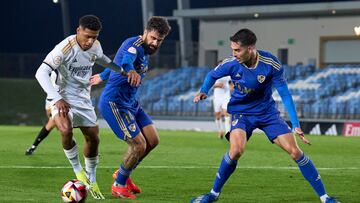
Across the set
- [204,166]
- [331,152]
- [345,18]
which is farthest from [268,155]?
[345,18]

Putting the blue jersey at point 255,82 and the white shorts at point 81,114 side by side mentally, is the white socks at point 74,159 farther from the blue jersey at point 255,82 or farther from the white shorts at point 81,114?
the blue jersey at point 255,82

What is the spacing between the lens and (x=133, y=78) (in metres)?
9.09

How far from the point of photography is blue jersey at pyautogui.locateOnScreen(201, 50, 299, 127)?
8906mm

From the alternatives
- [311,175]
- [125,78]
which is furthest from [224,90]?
[311,175]

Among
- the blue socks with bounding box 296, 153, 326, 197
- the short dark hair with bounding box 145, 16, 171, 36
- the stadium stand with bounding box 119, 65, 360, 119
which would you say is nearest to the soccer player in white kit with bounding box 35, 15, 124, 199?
the short dark hair with bounding box 145, 16, 171, 36

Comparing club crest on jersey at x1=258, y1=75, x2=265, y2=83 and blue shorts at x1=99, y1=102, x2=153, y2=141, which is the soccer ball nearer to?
blue shorts at x1=99, y1=102, x2=153, y2=141

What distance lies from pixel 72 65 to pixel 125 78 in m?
0.69

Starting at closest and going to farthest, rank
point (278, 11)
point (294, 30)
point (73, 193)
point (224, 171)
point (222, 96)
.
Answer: point (73, 193) < point (224, 171) < point (222, 96) < point (278, 11) < point (294, 30)

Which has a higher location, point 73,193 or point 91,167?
point 73,193

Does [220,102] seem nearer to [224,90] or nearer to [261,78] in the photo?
[224,90]

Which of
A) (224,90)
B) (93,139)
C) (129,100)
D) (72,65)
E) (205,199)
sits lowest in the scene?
(224,90)

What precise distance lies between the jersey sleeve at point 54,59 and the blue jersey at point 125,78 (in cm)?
74

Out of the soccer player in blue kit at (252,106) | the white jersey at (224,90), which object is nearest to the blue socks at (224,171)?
the soccer player in blue kit at (252,106)

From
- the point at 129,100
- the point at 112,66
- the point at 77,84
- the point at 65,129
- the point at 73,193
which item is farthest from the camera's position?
the point at 129,100
